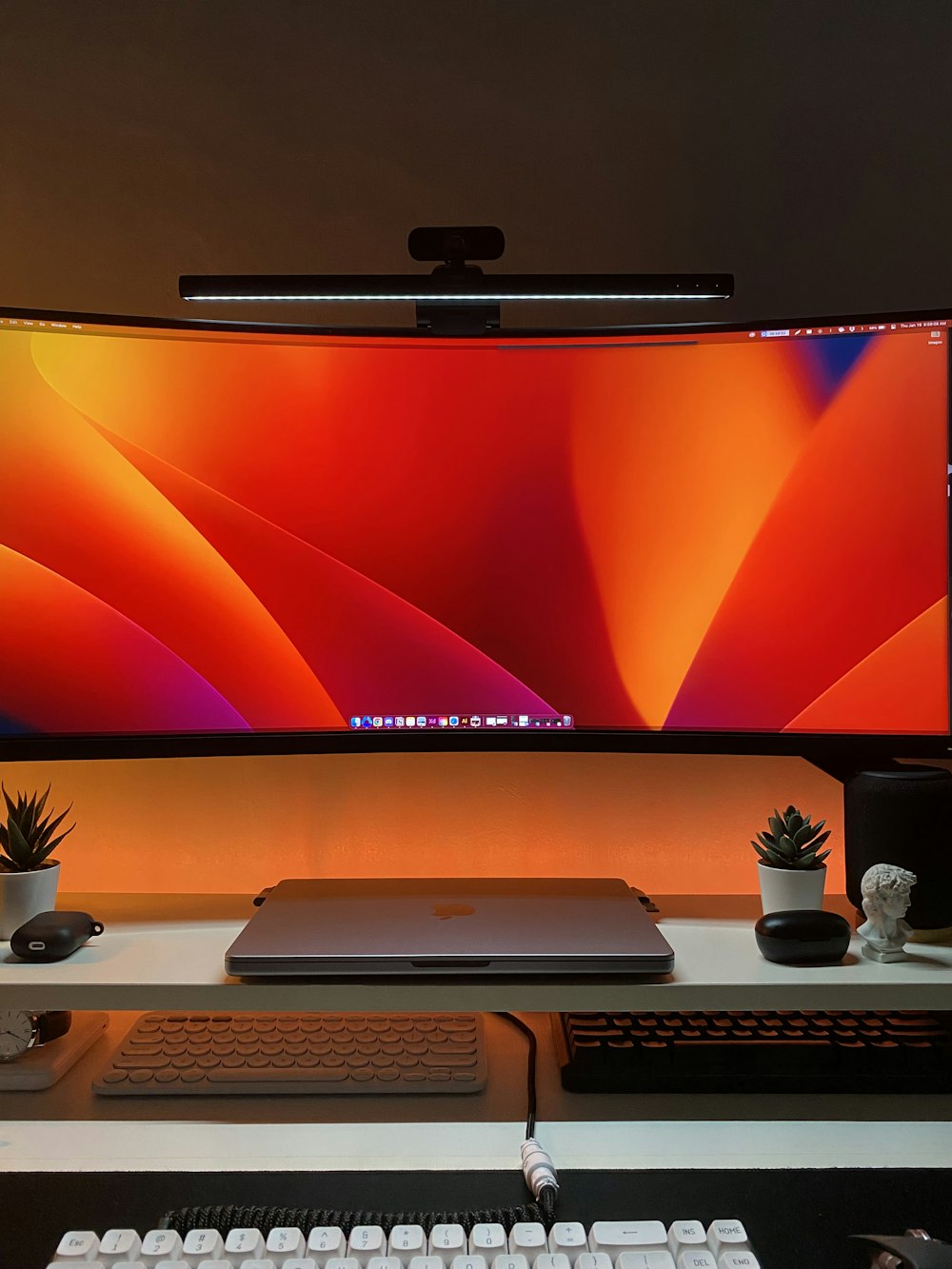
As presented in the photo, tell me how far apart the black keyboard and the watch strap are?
0.46 metres

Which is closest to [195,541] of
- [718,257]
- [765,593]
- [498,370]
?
[498,370]

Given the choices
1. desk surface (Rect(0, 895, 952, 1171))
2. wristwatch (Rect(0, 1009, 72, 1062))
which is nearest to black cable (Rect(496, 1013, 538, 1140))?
desk surface (Rect(0, 895, 952, 1171))

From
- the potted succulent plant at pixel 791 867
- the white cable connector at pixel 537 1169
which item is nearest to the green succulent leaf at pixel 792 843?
the potted succulent plant at pixel 791 867

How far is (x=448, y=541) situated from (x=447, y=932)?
35 cm

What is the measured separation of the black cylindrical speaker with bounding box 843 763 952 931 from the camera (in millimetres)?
854

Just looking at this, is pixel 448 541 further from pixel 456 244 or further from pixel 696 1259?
pixel 696 1259

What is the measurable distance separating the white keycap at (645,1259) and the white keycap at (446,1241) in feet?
0.29

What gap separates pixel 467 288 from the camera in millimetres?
906

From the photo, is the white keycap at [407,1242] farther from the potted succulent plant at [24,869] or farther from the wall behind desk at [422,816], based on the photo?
the wall behind desk at [422,816]

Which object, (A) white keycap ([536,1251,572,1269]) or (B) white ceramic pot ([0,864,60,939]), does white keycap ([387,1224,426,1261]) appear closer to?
(A) white keycap ([536,1251,572,1269])

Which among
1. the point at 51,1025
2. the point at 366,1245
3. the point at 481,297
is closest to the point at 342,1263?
the point at 366,1245

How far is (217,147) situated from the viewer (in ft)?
3.70

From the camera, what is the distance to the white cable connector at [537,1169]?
0.64 meters

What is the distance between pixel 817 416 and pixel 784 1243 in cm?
65
